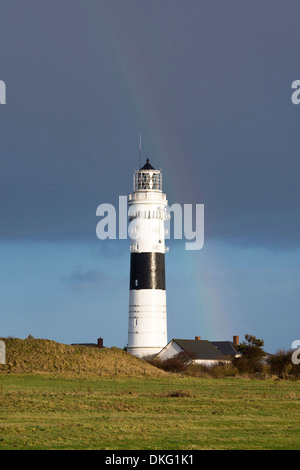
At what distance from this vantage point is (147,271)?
7750cm

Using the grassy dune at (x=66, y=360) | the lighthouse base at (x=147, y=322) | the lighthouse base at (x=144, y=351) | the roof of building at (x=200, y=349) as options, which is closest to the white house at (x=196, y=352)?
the roof of building at (x=200, y=349)

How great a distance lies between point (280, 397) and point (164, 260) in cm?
3466

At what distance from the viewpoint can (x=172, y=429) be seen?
Answer: 27.2m

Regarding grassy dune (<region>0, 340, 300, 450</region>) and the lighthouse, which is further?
the lighthouse

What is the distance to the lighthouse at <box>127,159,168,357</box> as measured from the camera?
254ft

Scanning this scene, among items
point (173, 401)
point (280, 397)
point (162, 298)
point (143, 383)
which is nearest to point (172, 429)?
point (173, 401)

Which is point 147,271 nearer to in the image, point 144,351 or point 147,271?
point 147,271

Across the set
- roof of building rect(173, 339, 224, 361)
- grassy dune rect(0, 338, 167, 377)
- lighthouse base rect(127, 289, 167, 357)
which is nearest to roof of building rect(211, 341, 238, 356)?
roof of building rect(173, 339, 224, 361)

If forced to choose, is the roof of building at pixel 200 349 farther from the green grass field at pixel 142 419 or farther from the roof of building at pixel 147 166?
the green grass field at pixel 142 419

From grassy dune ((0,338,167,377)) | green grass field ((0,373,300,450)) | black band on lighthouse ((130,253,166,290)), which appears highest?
black band on lighthouse ((130,253,166,290))

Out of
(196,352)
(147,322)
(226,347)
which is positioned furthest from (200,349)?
(147,322)

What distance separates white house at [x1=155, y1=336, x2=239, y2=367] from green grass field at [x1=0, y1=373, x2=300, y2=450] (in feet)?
112

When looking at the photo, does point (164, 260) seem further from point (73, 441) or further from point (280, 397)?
point (73, 441)

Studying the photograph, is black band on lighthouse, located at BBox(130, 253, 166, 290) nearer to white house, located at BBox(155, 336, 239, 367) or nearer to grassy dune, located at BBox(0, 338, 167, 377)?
white house, located at BBox(155, 336, 239, 367)
